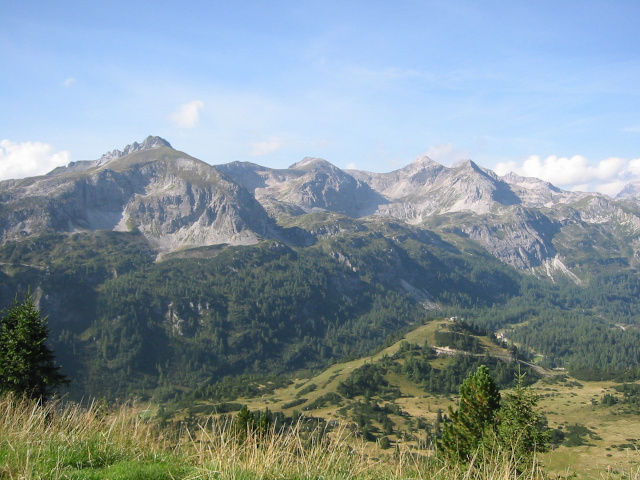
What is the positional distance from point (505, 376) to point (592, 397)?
2527cm

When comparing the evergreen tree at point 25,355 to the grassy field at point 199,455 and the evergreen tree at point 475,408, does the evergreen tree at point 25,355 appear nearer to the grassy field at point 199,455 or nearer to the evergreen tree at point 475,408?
the grassy field at point 199,455

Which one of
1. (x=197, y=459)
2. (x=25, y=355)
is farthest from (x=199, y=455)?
(x=25, y=355)

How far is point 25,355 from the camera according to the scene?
1256 inches

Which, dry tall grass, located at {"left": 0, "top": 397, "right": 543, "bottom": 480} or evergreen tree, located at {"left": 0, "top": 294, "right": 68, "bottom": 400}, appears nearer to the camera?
dry tall grass, located at {"left": 0, "top": 397, "right": 543, "bottom": 480}

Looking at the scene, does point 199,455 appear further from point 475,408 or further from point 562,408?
point 562,408

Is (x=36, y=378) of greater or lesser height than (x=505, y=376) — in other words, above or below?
above

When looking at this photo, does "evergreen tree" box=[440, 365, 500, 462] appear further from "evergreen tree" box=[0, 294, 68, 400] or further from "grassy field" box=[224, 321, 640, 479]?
"evergreen tree" box=[0, 294, 68, 400]

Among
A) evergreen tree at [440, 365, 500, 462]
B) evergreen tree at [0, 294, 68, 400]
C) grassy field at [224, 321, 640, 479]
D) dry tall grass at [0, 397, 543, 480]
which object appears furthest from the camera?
grassy field at [224, 321, 640, 479]

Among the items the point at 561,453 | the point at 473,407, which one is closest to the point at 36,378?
the point at 473,407

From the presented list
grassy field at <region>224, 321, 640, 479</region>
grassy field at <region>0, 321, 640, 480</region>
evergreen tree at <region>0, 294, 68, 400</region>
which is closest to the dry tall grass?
grassy field at <region>0, 321, 640, 480</region>

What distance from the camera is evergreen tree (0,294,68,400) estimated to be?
31.4 meters

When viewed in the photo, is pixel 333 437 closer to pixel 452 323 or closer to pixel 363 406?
pixel 363 406

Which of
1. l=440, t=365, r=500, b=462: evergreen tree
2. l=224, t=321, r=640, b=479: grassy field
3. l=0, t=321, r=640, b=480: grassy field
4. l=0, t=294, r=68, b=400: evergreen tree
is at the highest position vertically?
l=0, t=321, r=640, b=480: grassy field

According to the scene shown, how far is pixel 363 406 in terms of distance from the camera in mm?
115812
